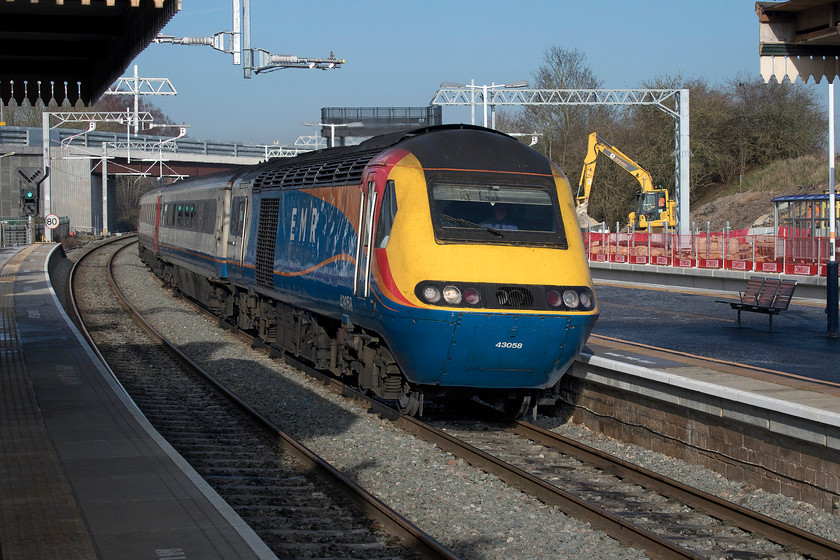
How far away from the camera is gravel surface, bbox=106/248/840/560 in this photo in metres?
7.26

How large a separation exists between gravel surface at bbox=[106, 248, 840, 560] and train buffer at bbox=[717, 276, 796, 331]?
709 centimetres

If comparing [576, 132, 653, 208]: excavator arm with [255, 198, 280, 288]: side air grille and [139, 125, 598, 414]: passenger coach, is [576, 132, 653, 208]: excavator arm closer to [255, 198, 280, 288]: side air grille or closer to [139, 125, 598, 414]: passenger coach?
[255, 198, 280, 288]: side air grille

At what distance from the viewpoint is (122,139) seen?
72.4 m

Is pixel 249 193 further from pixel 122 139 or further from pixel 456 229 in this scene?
pixel 122 139

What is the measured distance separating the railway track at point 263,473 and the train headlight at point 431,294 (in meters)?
1.92

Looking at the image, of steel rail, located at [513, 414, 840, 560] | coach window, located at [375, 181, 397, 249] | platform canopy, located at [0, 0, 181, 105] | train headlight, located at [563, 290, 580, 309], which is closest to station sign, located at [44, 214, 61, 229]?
platform canopy, located at [0, 0, 181, 105]

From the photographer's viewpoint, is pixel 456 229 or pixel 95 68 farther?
pixel 95 68

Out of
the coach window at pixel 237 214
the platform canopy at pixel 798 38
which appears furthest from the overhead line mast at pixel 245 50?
the platform canopy at pixel 798 38

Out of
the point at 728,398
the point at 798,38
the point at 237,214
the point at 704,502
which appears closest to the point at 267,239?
the point at 237,214

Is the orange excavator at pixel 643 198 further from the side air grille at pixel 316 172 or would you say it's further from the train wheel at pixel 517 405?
the train wheel at pixel 517 405

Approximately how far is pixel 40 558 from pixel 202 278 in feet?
57.8

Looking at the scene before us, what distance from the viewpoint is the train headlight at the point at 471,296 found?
969cm

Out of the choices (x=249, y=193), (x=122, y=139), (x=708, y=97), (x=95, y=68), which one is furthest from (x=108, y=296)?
(x=122, y=139)

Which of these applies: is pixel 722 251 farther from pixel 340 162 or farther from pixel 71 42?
pixel 71 42
